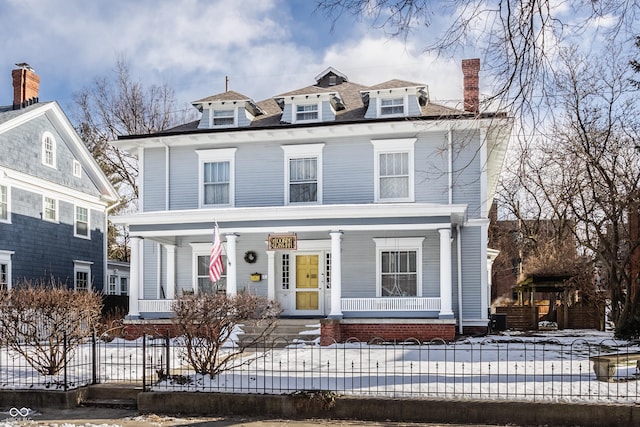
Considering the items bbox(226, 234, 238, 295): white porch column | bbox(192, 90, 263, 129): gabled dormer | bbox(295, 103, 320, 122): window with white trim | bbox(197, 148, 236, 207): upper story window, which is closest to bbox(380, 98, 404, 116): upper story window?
bbox(295, 103, 320, 122): window with white trim

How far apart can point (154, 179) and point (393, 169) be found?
7.87 meters

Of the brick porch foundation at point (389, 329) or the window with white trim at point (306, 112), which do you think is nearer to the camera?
the brick porch foundation at point (389, 329)

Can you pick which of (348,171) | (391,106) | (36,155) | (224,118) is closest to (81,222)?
(36,155)

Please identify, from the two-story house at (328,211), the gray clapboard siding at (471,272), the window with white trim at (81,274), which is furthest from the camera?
the window with white trim at (81,274)

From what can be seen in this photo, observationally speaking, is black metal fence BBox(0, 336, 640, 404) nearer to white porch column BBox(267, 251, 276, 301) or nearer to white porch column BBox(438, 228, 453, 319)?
white porch column BBox(438, 228, 453, 319)

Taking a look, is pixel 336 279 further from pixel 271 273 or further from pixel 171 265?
pixel 171 265

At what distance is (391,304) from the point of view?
18.5 metres

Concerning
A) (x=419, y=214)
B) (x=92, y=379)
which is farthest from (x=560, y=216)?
(x=92, y=379)

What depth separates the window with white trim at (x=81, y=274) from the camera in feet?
84.1

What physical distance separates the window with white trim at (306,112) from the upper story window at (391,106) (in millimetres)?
2138

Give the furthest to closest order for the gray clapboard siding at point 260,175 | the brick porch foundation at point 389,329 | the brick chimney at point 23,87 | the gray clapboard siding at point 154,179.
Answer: the brick chimney at point 23,87, the gray clapboard siding at point 154,179, the gray clapboard siding at point 260,175, the brick porch foundation at point 389,329

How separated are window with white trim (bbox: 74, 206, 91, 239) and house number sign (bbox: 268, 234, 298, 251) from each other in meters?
10.3

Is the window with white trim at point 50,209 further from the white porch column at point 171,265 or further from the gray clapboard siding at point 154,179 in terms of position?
the white porch column at point 171,265

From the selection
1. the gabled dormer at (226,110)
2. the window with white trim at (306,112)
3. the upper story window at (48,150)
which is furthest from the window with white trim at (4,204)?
the window with white trim at (306,112)
